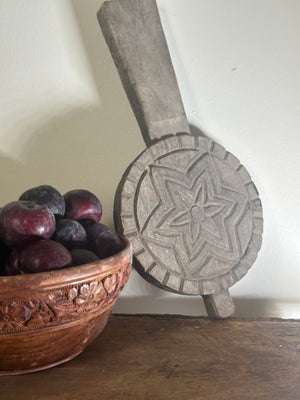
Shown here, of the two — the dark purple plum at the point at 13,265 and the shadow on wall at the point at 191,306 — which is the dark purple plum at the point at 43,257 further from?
the shadow on wall at the point at 191,306

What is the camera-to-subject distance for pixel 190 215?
2.70ft

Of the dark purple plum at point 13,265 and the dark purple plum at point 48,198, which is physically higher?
the dark purple plum at point 48,198

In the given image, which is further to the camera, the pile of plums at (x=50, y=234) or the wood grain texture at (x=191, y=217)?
the wood grain texture at (x=191, y=217)

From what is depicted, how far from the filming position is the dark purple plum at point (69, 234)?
0.59 meters

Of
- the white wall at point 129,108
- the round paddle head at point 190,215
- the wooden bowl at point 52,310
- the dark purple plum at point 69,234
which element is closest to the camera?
the wooden bowl at point 52,310

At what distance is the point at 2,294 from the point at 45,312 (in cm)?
6

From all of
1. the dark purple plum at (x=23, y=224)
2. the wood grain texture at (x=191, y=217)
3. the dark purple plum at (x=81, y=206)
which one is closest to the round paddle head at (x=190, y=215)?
the wood grain texture at (x=191, y=217)

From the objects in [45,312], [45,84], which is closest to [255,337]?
[45,312]

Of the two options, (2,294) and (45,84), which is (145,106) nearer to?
(45,84)

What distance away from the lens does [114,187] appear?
2.95ft

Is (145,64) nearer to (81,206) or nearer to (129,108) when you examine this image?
(129,108)

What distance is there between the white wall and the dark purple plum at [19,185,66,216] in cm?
27

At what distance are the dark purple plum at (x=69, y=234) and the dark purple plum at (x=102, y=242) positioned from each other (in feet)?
0.08

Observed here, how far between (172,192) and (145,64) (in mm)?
284
